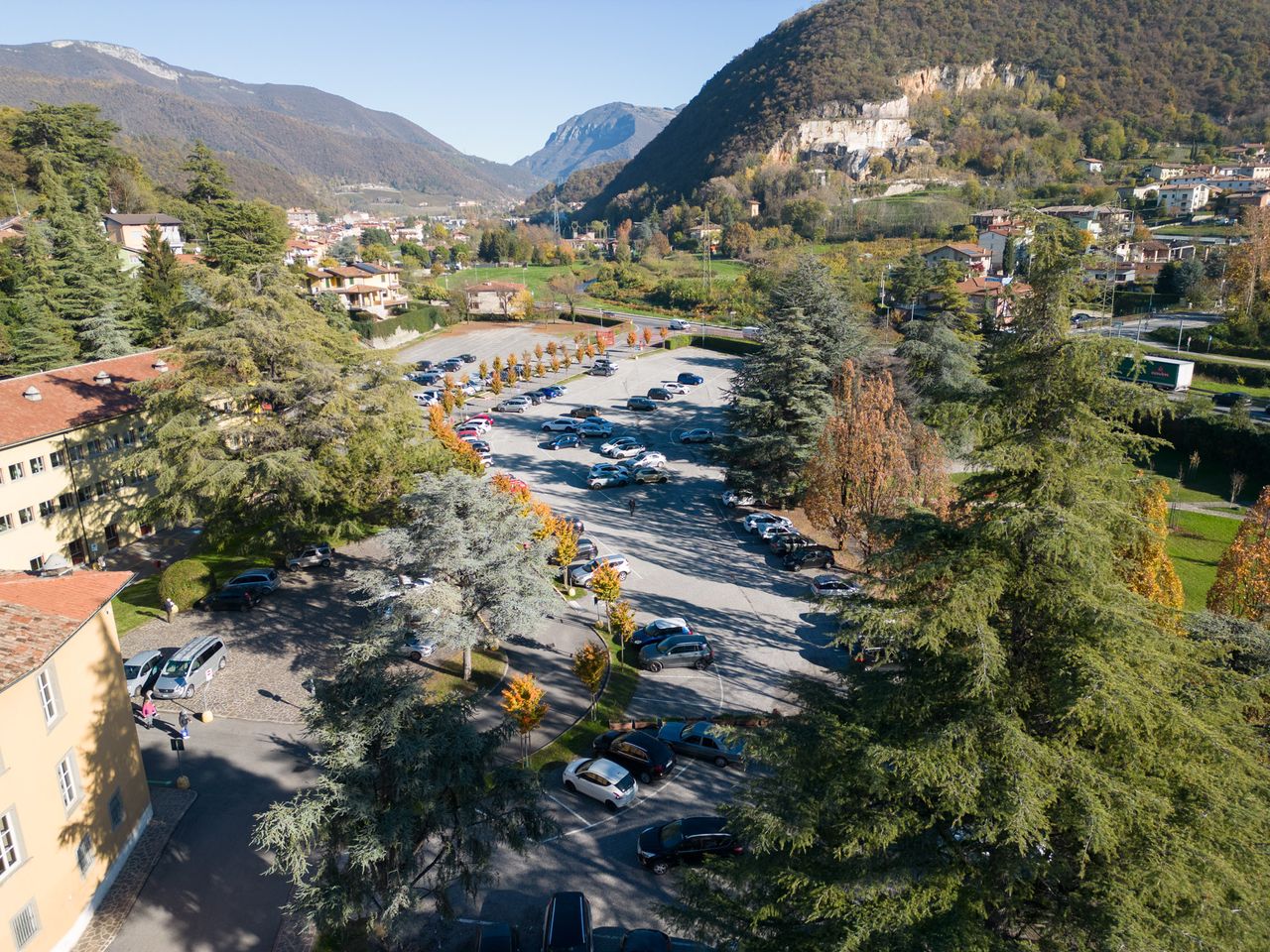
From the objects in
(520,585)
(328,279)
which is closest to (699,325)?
(328,279)

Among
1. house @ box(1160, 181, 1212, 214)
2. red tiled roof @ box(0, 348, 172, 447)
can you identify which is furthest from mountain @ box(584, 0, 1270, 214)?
red tiled roof @ box(0, 348, 172, 447)

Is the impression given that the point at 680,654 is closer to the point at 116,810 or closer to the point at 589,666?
the point at 589,666

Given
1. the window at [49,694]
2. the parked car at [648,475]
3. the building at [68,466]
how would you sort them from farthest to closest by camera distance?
the parked car at [648,475]
the building at [68,466]
the window at [49,694]

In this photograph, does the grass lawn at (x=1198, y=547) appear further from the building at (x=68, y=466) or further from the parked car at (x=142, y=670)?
the building at (x=68, y=466)

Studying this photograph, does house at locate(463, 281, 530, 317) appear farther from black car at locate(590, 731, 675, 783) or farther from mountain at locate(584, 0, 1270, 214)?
mountain at locate(584, 0, 1270, 214)

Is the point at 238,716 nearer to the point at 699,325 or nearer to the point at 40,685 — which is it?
the point at 40,685

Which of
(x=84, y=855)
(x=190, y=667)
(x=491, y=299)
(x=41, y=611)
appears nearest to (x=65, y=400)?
(x=190, y=667)

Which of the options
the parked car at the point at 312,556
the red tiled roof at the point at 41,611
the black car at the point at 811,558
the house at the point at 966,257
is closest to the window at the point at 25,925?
the red tiled roof at the point at 41,611
